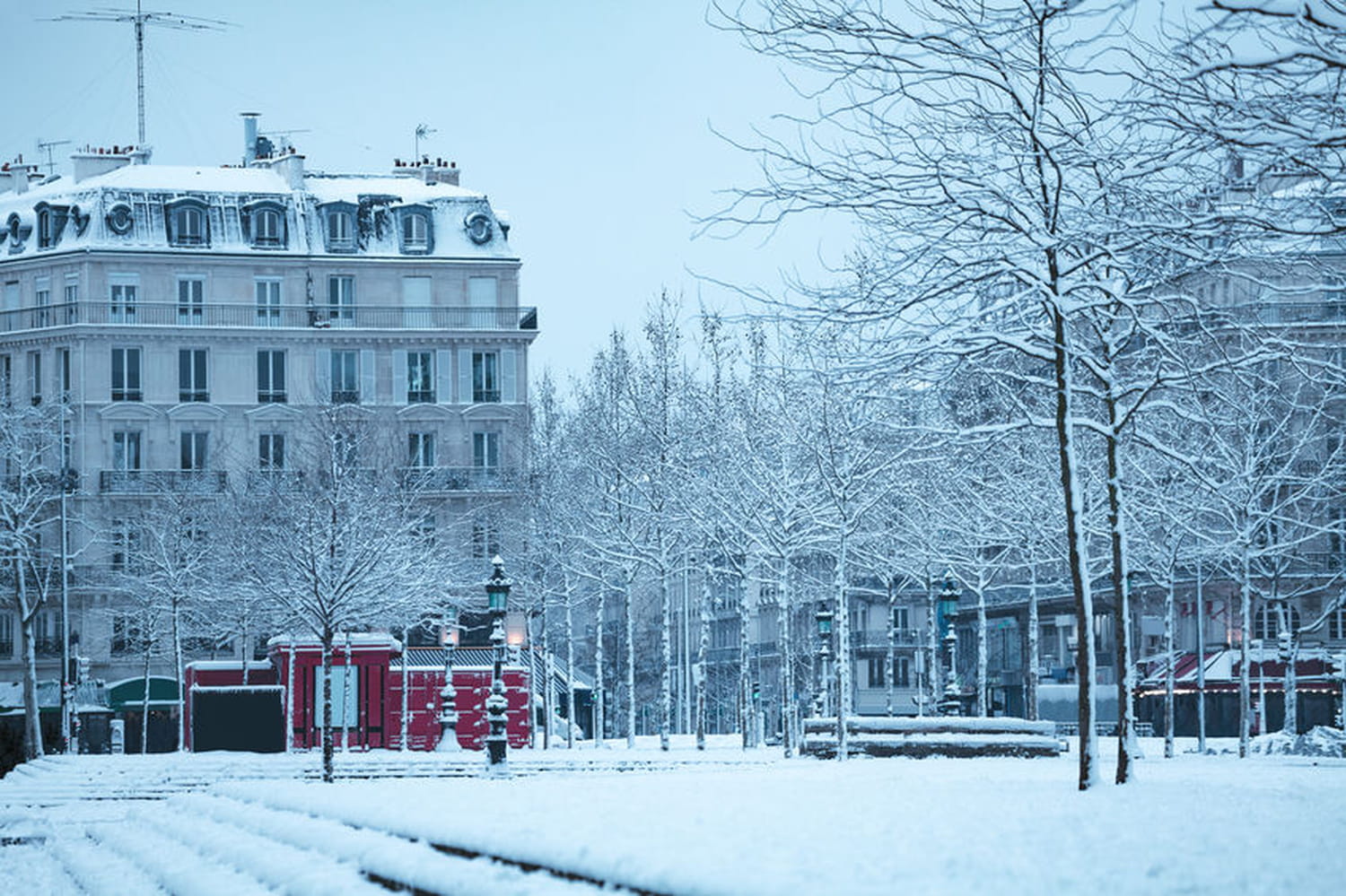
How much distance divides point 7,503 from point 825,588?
23.4m

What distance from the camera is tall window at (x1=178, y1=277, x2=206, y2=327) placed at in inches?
2766

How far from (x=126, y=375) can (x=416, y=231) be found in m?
11.3

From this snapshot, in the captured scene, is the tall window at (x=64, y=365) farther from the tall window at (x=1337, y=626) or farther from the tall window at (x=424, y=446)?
the tall window at (x=1337, y=626)

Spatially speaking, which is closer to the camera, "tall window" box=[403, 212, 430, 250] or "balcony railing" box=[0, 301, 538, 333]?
"balcony railing" box=[0, 301, 538, 333]

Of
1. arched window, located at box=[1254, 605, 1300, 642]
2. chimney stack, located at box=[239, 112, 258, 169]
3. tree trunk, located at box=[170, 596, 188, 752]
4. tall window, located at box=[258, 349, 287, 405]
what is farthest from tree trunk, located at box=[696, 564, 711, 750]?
chimney stack, located at box=[239, 112, 258, 169]

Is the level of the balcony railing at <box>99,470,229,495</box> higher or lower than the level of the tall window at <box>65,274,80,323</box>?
lower

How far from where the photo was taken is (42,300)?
7144 cm

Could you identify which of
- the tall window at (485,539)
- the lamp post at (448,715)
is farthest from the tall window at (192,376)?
the lamp post at (448,715)

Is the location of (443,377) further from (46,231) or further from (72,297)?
(46,231)

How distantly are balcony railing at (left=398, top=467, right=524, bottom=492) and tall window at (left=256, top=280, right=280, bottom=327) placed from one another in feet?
26.2

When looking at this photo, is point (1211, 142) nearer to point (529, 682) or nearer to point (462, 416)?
point (529, 682)

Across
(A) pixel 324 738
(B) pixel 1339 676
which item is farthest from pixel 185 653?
(B) pixel 1339 676

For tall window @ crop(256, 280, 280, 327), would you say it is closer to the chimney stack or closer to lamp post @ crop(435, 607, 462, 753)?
the chimney stack

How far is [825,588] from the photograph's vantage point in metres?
60.8
